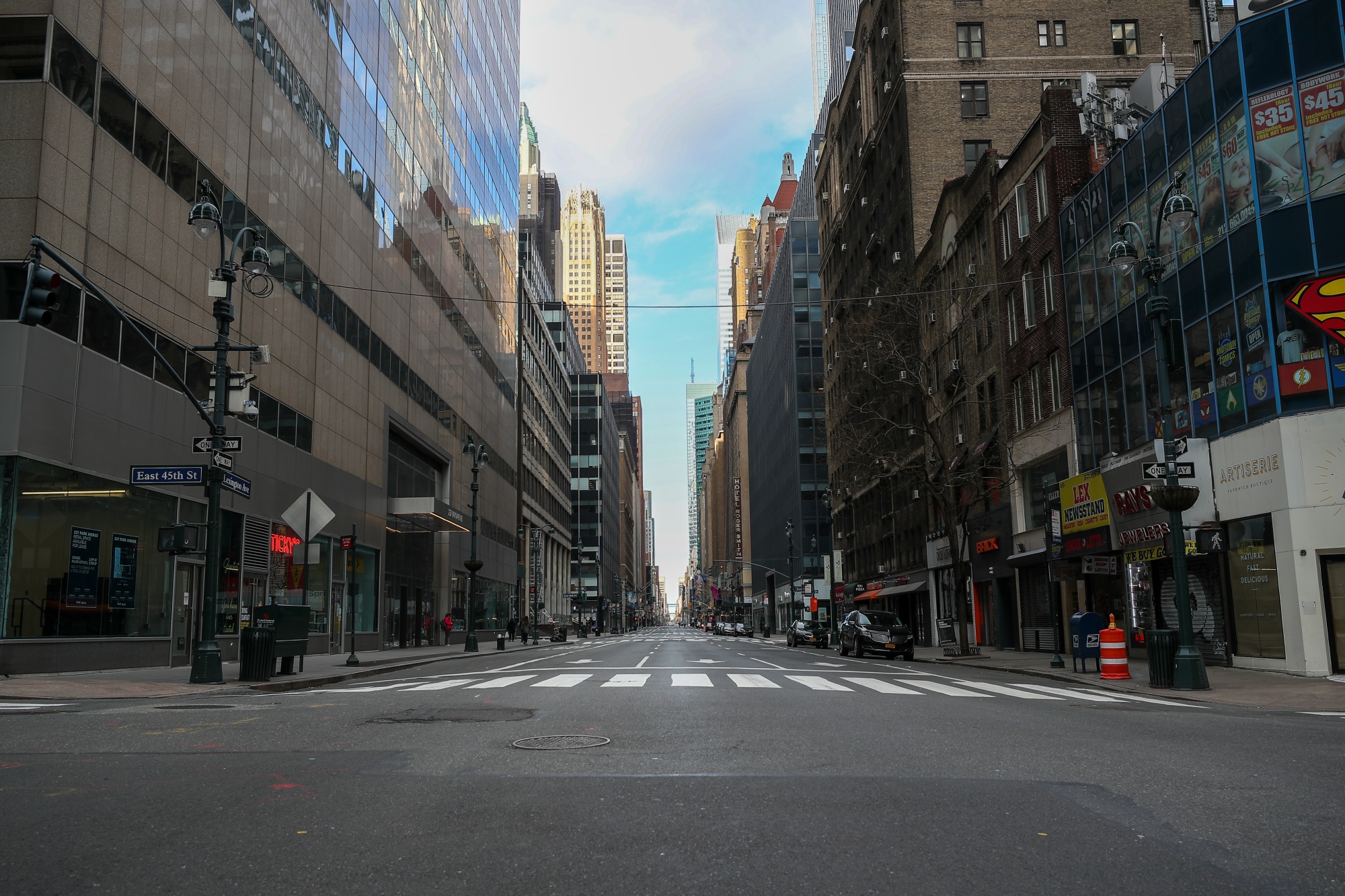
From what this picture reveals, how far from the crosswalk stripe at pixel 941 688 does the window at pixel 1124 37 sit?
1711 inches

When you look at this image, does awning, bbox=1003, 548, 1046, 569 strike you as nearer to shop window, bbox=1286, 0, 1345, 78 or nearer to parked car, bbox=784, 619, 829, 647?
parked car, bbox=784, 619, 829, 647

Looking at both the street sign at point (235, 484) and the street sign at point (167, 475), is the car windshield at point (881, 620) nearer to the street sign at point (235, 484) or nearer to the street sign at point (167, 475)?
the street sign at point (235, 484)

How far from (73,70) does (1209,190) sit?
989 inches

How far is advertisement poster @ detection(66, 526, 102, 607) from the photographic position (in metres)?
19.7

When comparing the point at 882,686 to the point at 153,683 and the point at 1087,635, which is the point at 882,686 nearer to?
the point at 1087,635

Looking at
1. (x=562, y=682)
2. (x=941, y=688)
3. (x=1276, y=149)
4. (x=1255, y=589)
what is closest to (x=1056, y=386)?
(x=1255, y=589)

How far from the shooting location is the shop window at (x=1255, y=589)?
20.9 meters

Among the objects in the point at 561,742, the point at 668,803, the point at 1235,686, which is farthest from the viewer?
the point at 1235,686

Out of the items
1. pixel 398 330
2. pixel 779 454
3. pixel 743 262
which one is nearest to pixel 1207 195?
pixel 398 330

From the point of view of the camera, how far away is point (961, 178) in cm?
4222

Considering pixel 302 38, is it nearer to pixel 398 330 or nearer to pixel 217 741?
pixel 398 330

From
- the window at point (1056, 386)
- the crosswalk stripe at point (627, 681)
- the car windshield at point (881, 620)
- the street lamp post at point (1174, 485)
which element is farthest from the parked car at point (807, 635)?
the street lamp post at point (1174, 485)

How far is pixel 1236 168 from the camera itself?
72.1ft

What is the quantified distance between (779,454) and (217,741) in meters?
103
